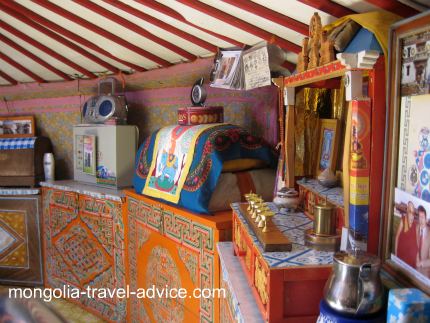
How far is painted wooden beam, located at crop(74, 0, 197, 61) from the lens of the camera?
8.48ft

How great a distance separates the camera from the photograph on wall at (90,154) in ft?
12.0

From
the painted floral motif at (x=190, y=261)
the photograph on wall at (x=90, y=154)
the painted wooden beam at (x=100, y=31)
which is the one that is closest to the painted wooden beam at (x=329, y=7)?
the painted floral motif at (x=190, y=261)

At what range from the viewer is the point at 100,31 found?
2961mm

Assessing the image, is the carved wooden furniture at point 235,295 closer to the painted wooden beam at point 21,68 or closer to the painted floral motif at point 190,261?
the painted floral motif at point 190,261

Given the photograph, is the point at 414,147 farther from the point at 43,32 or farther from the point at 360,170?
the point at 43,32

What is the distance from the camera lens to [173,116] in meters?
3.62

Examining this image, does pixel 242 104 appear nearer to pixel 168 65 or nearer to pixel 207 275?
pixel 168 65

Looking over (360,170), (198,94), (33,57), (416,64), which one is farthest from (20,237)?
(416,64)

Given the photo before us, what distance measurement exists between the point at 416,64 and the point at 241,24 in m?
1.22

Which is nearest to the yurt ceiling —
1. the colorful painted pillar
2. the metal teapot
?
the colorful painted pillar

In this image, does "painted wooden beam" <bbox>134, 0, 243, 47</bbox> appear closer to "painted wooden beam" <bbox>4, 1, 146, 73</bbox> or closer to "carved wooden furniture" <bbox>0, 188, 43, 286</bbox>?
"painted wooden beam" <bbox>4, 1, 146, 73</bbox>

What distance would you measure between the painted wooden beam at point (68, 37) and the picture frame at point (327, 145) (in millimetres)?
2004

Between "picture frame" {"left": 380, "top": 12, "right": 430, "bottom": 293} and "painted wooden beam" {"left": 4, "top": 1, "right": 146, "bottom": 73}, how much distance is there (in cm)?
246

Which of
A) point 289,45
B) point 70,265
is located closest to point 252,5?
point 289,45
